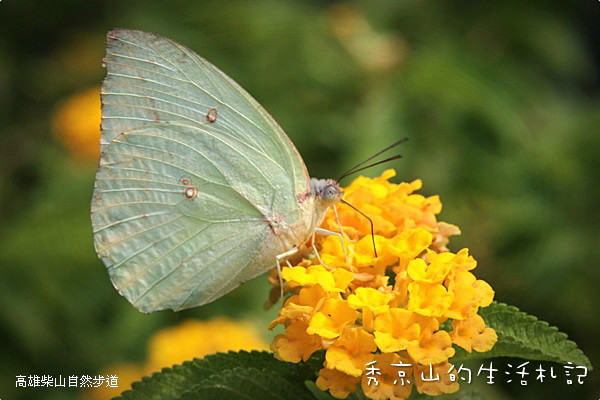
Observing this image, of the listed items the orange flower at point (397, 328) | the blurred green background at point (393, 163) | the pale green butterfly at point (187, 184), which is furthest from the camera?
the blurred green background at point (393, 163)

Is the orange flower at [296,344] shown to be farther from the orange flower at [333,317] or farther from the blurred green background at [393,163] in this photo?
the blurred green background at [393,163]

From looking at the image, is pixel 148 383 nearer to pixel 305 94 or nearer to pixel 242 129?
pixel 242 129

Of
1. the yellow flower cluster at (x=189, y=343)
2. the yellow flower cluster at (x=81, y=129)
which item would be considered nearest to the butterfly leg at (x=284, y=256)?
the yellow flower cluster at (x=189, y=343)

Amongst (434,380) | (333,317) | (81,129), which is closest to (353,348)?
(333,317)

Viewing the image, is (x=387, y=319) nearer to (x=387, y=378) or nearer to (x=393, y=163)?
(x=387, y=378)

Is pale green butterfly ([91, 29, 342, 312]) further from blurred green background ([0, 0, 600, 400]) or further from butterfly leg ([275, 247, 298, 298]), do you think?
blurred green background ([0, 0, 600, 400])
